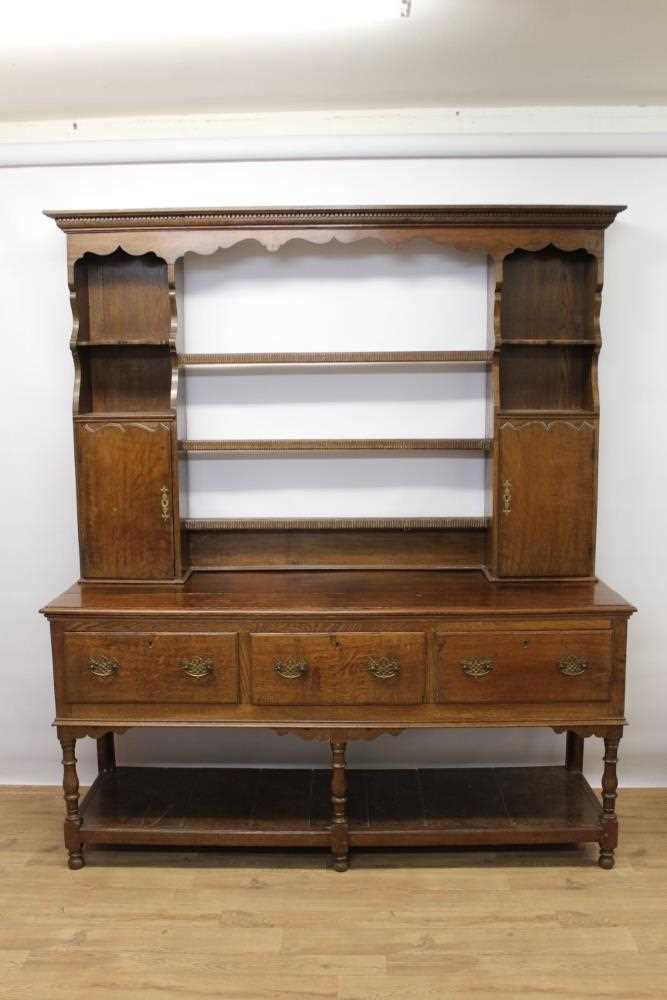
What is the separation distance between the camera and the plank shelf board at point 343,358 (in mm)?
3062

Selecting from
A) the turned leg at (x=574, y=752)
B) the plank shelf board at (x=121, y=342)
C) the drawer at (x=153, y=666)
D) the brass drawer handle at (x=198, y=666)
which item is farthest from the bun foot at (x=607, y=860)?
the plank shelf board at (x=121, y=342)

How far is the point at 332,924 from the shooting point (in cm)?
266

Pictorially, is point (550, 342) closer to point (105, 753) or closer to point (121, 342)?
point (121, 342)

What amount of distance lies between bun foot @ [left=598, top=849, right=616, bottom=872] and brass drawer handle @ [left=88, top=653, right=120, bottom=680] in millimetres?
1784

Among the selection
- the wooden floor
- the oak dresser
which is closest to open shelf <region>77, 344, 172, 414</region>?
the oak dresser

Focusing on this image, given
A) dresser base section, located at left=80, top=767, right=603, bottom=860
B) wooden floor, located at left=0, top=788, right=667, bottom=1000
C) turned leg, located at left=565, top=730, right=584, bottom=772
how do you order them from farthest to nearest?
turned leg, located at left=565, top=730, right=584, bottom=772
dresser base section, located at left=80, top=767, right=603, bottom=860
wooden floor, located at left=0, top=788, right=667, bottom=1000

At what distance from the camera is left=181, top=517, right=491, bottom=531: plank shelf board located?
3268mm

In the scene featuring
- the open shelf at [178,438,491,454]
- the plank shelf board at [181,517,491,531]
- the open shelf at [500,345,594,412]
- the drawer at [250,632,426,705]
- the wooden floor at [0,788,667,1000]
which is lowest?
the wooden floor at [0,788,667,1000]

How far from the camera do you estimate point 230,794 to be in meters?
3.21

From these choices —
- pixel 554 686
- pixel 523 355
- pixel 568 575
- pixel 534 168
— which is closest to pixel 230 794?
pixel 554 686

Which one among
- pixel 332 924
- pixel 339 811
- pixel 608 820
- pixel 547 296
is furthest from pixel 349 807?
pixel 547 296

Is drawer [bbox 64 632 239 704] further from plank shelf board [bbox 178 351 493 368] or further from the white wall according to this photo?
plank shelf board [bbox 178 351 493 368]

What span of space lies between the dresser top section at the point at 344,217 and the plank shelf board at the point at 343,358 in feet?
1.45

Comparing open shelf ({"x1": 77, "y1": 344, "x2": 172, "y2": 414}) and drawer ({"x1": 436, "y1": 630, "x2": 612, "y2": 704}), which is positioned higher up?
open shelf ({"x1": 77, "y1": 344, "x2": 172, "y2": 414})
